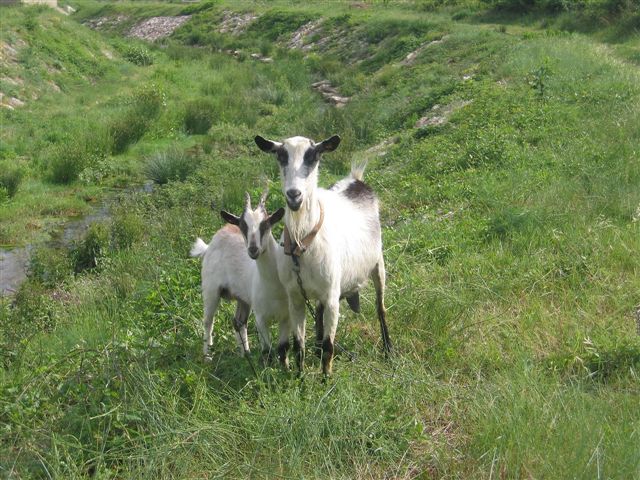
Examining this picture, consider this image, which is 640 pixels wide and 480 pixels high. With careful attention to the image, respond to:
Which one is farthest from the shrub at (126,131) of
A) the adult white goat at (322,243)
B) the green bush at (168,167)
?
the adult white goat at (322,243)

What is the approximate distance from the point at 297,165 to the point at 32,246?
29.5ft

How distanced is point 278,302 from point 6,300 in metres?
5.52

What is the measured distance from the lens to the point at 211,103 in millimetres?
20297

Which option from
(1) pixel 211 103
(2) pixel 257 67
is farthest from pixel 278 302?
(2) pixel 257 67

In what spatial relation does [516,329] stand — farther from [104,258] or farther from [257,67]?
[257,67]

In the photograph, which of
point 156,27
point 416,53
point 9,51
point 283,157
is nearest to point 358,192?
point 283,157

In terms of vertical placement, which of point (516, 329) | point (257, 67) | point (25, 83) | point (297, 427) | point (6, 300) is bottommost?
point (257, 67)

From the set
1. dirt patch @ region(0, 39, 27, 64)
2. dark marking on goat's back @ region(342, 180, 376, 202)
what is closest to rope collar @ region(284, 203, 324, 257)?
dark marking on goat's back @ region(342, 180, 376, 202)

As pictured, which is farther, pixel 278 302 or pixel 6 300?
pixel 6 300

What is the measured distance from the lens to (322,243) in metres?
4.66

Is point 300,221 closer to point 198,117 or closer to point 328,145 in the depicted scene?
point 328,145

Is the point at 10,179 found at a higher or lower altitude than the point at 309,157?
lower

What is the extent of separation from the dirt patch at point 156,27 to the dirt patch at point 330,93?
20342mm

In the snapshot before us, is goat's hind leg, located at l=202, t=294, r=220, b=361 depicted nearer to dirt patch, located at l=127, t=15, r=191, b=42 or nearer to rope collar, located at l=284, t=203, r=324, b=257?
rope collar, located at l=284, t=203, r=324, b=257
